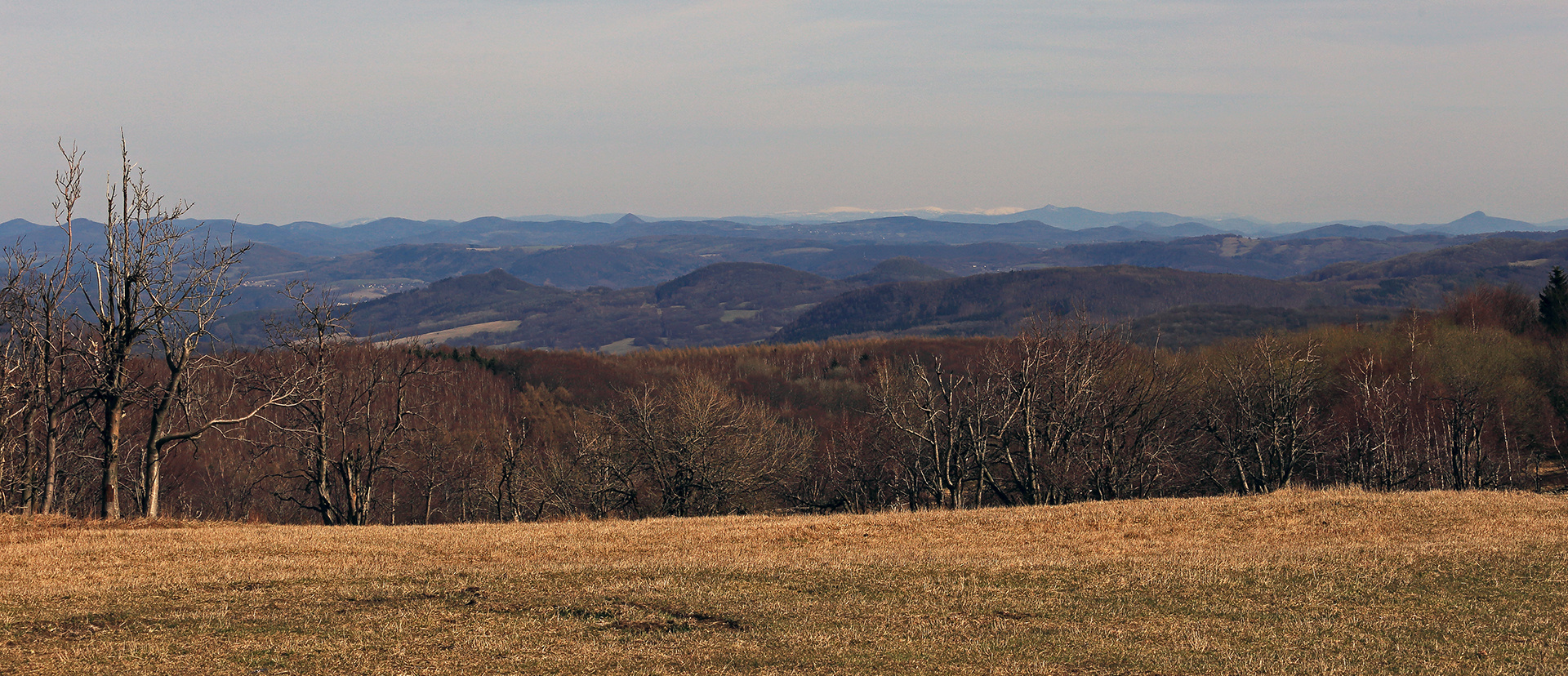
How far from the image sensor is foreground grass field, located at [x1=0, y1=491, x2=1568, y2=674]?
49.8 ft

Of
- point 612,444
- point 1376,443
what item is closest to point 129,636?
point 612,444

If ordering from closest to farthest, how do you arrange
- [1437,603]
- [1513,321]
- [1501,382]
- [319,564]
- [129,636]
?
[129,636] < [1437,603] < [319,564] < [1501,382] < [1513,321]

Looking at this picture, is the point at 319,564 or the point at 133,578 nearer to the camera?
the point at 133,578

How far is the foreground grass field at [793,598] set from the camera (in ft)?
49.8

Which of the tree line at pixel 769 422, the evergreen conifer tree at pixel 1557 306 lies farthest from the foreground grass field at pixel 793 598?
the evergreen conifer tree at pixel 1557 306

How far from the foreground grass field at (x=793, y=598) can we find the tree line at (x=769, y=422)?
30.0 feet

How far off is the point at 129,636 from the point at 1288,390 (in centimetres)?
6122

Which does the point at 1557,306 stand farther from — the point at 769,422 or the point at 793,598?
the point at 793,598

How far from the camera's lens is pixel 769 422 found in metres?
94.2

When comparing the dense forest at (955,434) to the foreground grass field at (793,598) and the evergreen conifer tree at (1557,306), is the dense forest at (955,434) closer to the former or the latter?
the evergreen conifer tree at (1557,306)

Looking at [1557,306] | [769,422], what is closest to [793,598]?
[769,422]

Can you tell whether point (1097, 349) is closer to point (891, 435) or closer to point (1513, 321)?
point (891, 435)

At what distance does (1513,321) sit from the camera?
342 ft

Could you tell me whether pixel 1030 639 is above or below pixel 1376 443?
above
